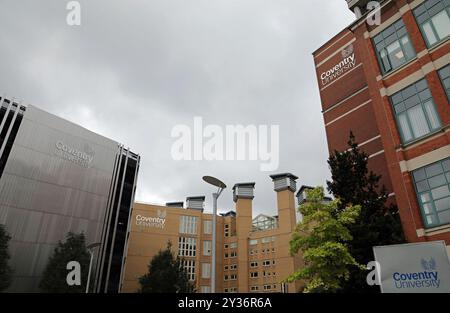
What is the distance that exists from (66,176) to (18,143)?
730 centimetres

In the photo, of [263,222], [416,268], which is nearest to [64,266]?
[416,268]

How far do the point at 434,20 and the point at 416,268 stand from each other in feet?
54.0

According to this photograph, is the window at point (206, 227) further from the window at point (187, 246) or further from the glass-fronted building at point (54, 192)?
the glass-fronted building at point (54, 192)

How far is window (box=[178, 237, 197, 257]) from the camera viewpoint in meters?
69.8

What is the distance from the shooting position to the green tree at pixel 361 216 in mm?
18375

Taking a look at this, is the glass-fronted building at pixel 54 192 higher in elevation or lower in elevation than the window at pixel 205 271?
higher

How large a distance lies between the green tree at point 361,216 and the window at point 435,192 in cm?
201

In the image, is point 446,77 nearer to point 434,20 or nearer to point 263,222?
point 434,20

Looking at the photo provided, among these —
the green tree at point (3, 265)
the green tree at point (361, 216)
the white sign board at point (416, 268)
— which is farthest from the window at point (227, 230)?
the white sign board at point (416, 268)

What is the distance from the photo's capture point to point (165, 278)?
135 feet

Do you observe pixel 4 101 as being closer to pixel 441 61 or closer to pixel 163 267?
pixel 163 267

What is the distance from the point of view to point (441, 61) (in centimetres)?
1903

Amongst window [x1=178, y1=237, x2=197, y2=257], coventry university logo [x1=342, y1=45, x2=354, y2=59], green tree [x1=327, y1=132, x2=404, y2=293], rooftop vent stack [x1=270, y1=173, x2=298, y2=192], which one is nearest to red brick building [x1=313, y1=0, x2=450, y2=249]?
green tree [x1=327, y1=132, x2=404, y2=293]
